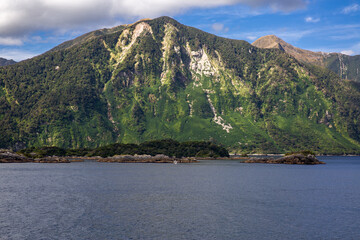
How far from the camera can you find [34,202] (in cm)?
6994

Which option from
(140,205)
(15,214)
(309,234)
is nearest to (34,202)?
(15,214)

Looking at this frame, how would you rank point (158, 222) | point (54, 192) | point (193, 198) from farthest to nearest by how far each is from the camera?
point (54, 192)
point (193, 198)
point (158, 222)

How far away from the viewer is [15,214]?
5750cm

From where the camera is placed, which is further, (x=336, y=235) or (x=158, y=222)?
(x=158, y=222)

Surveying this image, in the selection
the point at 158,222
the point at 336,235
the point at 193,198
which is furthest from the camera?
the point at 193,198

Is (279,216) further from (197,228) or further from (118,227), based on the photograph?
(118,227)

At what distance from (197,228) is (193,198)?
28.7 metres

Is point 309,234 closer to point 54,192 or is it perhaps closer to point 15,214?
point 15,214

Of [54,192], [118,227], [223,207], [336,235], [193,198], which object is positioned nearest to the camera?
[336,235]

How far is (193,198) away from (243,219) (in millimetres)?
23546

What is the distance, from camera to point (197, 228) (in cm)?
4978

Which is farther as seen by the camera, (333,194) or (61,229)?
(333,194)

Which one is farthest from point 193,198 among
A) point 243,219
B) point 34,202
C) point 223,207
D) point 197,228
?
point 34,202

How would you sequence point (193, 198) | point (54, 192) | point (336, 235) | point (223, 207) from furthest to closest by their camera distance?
1. point (54, 192)
2. point (193, 198)
3. point (223, 207)
4. point (336, 235)
